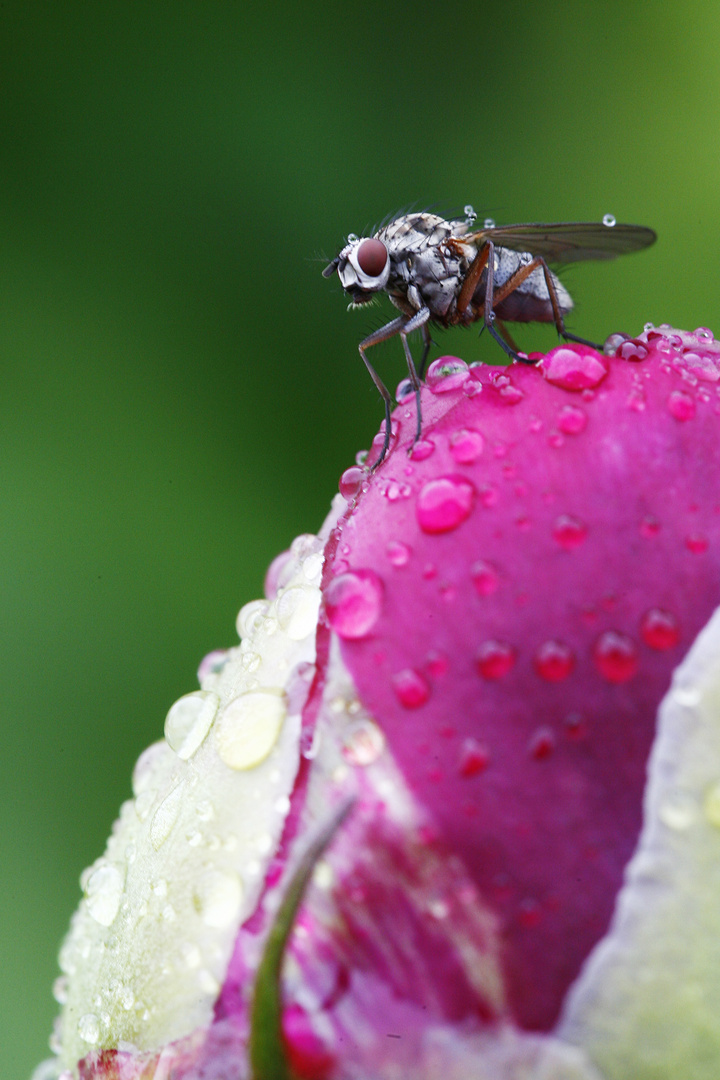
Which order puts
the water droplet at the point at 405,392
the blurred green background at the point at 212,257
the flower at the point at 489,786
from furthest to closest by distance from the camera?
the blurred green background at the point at 212,257, the water droplet at the point at 405,392, the flower at the point at 489,786

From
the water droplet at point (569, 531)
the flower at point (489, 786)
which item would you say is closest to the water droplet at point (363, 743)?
the flower at point (489, 786)

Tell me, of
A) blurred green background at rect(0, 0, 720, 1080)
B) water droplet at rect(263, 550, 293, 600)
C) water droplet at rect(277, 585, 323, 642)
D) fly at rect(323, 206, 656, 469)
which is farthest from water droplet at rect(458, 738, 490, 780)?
blurred green background at rect(0, 0, 720, 1080)

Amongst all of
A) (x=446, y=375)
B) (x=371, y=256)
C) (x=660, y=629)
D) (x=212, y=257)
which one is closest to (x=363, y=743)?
(x=660, y=629)

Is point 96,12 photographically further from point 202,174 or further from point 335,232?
point 335,232

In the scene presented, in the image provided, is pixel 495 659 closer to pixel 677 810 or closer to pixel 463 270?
pixel 677 810

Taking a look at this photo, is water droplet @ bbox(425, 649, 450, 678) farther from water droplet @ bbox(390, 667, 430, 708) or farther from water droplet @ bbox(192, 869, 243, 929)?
water droplet @ bbox(192, 869, 243, 929)

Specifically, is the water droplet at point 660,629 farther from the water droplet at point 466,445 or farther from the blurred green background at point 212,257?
the blurred green background at point 212,257
